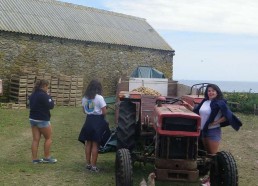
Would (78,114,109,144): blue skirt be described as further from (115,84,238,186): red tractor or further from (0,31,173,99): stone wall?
(0,31,173,99): stone wall

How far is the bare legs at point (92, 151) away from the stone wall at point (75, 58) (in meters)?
12.8

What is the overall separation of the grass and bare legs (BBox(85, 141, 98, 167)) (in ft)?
0.74

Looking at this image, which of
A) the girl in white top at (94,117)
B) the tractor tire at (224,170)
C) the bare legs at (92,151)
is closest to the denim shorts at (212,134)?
the tractor tire at (224,170)

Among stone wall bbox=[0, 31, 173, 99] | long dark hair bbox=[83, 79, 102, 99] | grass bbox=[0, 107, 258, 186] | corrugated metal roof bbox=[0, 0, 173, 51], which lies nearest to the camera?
grass bbox=[0, 107, 258, 186]

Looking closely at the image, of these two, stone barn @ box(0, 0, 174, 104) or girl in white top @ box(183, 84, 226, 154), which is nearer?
girl in white top @ box(183, 84, 226, 154)

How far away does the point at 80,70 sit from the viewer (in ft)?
74.9

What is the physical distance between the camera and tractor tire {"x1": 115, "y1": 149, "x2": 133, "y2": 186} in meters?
5.62

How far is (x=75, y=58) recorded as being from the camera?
73.8ft

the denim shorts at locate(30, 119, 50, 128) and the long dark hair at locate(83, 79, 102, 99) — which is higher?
the long dark hair at locate(83, 79, 102, 99)

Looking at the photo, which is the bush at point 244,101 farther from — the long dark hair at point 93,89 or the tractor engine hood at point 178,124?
the tractor engine hood at point 178,124

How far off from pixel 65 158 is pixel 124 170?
3106mm

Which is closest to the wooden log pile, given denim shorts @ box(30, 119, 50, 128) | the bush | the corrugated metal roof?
the corrugated metal roof

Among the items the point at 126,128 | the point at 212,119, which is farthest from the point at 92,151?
the point at 212,119

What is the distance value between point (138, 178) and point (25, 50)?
47.9 feet
